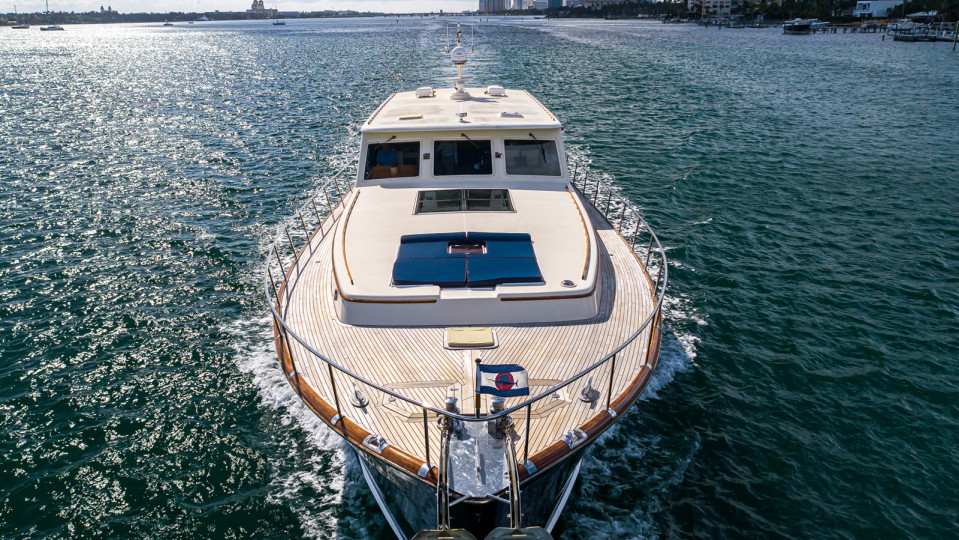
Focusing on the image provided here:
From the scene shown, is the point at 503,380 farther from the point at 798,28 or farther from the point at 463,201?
the point at 798,28

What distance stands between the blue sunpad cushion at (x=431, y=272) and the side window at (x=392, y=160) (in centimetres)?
434

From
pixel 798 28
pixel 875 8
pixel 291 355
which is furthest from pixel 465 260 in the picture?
pixel 875 8

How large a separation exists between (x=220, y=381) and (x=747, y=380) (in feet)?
40.6

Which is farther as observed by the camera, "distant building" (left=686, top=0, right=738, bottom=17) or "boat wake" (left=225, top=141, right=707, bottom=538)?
"distant building" (left=686, top=0, right=738, bottom=17)

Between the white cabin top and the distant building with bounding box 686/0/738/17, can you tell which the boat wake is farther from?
the distant building with bounding box 686/0/738/17

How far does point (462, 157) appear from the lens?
13.6m

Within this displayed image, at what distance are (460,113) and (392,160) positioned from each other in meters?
2.30

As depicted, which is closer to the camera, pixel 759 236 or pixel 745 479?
pixel 745 479

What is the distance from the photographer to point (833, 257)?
59.8 ft

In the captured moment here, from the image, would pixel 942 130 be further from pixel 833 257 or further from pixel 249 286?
pixel 249 286

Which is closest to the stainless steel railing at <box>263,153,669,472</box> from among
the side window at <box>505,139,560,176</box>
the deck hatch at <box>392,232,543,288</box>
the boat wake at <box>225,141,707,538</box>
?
the side window at <box>505,139,560,176</box>

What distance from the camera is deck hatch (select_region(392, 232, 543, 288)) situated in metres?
9.66

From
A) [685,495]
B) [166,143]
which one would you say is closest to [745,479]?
[685,495]

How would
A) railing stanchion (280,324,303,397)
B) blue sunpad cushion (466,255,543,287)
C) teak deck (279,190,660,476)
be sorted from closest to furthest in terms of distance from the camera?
1. teak deck (279,190,660,476)
2. railing stanchion (280,324,303,397)
3. blue sunpad cushion (466,255,543,287)
